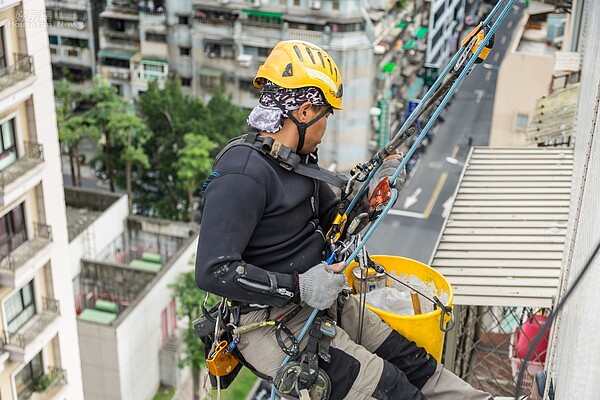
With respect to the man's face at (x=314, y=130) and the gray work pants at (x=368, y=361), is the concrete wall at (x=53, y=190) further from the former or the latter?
the gray work pants at (x=368, y=361)

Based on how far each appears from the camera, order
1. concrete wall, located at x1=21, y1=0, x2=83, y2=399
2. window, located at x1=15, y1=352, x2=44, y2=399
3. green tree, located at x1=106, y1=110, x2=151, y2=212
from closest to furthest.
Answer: concrete wall, located at x1=21, y1=0, x2=83, y2=399
window, located at x1=15, y1=352, x2=44, y2=399
green tree, located at x1=106, y1=110, x2=151, y2=212

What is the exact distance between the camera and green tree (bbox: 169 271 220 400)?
2423 cm

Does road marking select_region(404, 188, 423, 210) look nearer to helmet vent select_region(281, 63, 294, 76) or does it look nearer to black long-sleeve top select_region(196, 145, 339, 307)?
black long-sleeve top select_region(196, 145, 339, 307)

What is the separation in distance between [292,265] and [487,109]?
159 feet

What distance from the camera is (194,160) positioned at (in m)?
31.7

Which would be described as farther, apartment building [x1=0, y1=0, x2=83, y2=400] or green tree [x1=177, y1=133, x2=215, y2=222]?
green tree [x1=177, y1=133, x2=215, y2=222]

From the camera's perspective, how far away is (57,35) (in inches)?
1743

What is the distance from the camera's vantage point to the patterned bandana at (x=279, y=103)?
18.5 ft

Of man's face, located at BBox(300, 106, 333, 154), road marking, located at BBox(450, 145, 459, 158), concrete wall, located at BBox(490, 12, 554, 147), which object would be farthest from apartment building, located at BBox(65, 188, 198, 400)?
road marking, located at BBox(450, 145, 459, 158)

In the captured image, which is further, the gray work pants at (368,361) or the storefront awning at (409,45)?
the storefront awning at (409,45)

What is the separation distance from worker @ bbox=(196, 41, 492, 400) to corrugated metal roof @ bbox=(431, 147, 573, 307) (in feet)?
8.33

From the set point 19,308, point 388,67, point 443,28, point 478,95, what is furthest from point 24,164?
point 443,28

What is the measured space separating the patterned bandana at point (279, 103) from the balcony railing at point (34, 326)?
12.1 metres

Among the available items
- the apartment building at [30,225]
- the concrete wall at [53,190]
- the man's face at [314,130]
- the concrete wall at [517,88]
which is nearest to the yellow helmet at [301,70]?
the man's face at [314,130]
